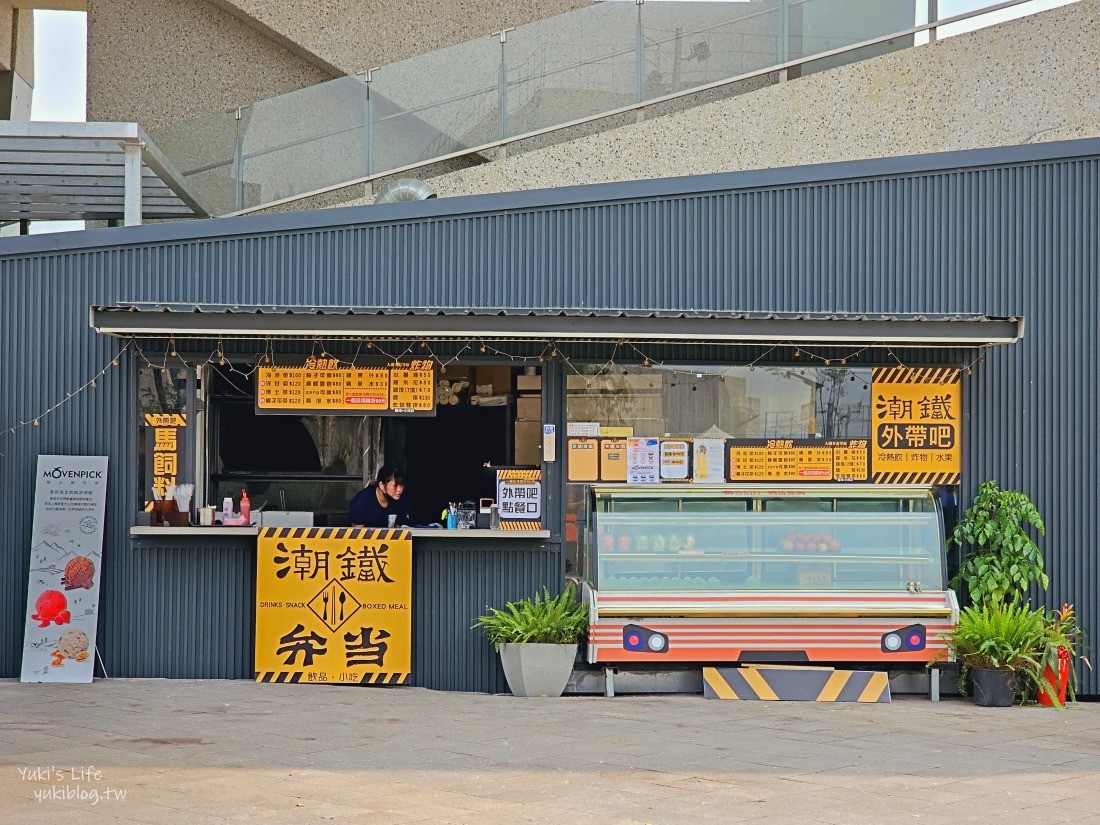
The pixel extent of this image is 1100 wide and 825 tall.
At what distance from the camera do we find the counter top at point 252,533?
10.4 meters

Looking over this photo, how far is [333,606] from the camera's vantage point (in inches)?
415

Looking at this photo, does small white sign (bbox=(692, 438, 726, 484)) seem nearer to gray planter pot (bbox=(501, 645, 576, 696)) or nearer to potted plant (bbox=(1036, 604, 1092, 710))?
gray planter pot (bbox=(501, 645, 576, 696))

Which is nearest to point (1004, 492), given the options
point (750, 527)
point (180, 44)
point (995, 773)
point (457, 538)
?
point (750, 527)

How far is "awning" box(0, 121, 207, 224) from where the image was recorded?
12.0 m

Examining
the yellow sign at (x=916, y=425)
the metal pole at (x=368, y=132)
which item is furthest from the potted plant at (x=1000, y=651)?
the metal pole at (x=368, y=132)

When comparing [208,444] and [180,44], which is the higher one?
[180,44]

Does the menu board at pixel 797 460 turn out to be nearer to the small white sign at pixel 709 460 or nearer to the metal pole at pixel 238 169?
the small white sign at pixel 709 460

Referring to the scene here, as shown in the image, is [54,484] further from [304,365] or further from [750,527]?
[750,527]

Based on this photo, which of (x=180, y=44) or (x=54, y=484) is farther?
(x=180, y=44)

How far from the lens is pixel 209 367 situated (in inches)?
429

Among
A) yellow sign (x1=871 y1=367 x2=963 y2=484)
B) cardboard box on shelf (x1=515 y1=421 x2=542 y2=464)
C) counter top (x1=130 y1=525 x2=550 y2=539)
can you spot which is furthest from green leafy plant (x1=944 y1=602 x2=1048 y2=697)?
cardboard box on shelf (x1=515 y1=421 x2=542 y2=464)

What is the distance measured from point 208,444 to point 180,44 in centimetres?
1084

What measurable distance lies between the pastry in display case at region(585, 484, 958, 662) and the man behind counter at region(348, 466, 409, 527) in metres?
1.70
